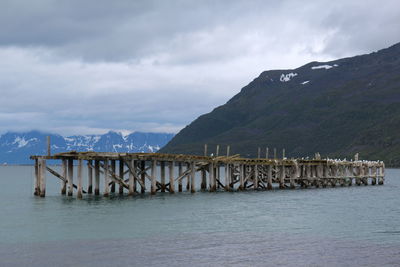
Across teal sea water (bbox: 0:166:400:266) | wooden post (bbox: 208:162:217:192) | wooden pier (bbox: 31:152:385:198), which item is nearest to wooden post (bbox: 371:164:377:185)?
wooden pier (bbox: 31:152:385:198)

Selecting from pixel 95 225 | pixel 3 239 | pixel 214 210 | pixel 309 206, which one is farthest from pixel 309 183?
pixel 3 239

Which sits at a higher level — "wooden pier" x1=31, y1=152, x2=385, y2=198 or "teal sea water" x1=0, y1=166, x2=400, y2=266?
"wooden pier" x1=31, y1=152, x2=385, y2=198

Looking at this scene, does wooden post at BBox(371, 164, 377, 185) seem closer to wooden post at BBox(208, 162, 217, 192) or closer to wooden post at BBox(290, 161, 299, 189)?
wooden post at BBox(290, 161, 299, 189)

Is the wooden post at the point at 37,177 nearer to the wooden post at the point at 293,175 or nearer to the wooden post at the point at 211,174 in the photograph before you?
the wooden post at the point at 211,174

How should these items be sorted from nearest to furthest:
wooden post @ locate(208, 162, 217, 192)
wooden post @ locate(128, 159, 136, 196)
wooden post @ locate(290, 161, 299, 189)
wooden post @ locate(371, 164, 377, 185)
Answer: wooden post @ locate(128, 159, 136, 196) → wooden post @ locate(208, 162, 217, 192) → wooden post @ locate(290, 161, 299, 189) → wooden post @ locate(371, 164, 377, 185)

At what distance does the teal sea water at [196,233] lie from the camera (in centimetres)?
3139

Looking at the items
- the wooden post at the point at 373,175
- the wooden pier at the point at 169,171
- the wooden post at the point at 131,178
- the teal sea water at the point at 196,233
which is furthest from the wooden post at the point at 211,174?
the wooden post at the point at 373,175

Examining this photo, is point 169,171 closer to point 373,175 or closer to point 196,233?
point 196,233

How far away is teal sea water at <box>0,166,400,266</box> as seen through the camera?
31391mm

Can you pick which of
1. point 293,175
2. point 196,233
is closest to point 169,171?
point 293,175

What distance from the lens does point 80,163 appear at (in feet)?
198

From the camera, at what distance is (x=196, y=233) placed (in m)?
40.0

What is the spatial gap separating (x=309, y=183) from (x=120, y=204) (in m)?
45.9

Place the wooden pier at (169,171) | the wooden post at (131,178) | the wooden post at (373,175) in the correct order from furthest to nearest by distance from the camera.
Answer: the wooden post at (373,175)
the wooden post at (131,178)
the wooden pier at (169,171)
